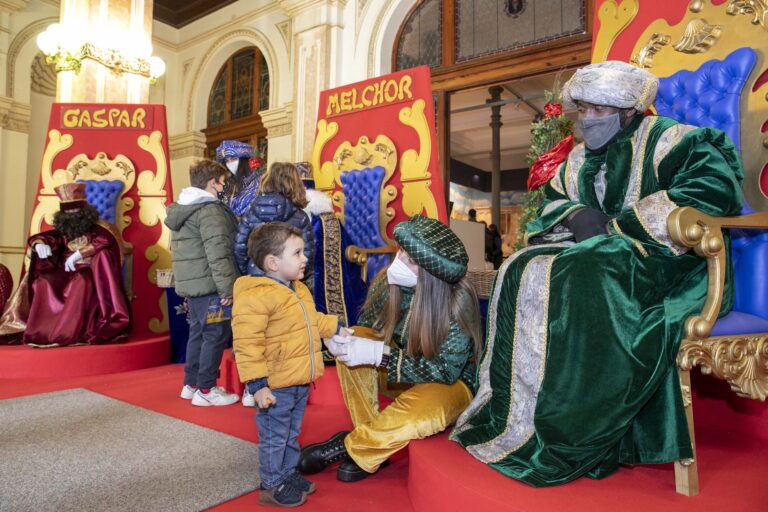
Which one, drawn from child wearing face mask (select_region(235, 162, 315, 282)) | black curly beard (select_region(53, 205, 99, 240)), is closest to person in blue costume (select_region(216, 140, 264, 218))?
child wearing face mask (select_region(235, 162, 315, 282))

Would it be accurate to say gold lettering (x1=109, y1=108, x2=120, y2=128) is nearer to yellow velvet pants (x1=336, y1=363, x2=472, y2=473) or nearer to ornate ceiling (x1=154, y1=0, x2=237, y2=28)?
yellow velvet pants (x1=336, y1=363, x2=472, y2=473)

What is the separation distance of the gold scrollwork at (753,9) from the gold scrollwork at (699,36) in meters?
0.08

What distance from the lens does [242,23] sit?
9.09 m

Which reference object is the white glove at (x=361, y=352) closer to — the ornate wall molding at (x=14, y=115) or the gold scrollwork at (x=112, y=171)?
the gold scrollwork at (x=112, y=171)

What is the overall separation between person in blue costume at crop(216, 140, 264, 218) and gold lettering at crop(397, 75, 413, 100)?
3.91 ft

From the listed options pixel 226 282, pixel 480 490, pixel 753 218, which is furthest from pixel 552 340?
pixel 226 282

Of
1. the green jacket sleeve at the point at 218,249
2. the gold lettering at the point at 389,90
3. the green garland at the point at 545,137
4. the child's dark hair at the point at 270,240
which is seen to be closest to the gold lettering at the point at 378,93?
the gold lettering at the point at 389,90

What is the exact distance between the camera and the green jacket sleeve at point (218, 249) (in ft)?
10.2

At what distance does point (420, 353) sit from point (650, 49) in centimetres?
188

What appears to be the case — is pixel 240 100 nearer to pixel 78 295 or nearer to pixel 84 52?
pixel 84 52

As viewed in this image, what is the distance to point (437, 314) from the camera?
6.27 ft

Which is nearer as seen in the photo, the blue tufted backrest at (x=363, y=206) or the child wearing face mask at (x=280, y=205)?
the child wearing face mask at (x=280, y=205)

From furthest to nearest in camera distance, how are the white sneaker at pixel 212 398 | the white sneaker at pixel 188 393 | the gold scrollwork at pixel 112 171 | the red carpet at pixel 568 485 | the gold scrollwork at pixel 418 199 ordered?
the gold scrollwork at pixel 112 171
the gold scrollwork at pixel 418 199
the white sneaker at pixel 188 393
the white sneaker at pixel 212 398
the red carpet at pixel 568 485

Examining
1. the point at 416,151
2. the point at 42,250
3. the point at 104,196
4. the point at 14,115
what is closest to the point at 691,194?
the point at 416,151
